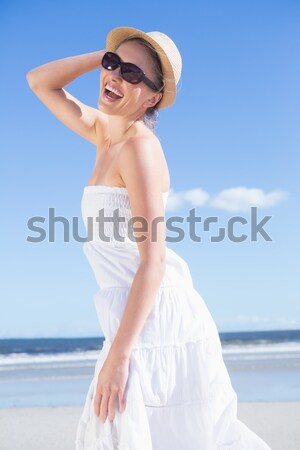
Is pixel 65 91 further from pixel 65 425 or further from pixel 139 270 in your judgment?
pixel 65 425

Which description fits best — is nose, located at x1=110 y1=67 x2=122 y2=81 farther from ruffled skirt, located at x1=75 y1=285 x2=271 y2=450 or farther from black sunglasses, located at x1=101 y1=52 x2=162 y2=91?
ruffled skirt, located at x1=75 y1=285 x2=271 y2=450

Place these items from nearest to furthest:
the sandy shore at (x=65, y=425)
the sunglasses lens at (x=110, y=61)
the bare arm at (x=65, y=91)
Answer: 1. the sunglasses lens at (x=110, y=61)
2. the bare arm at (x=65, y=91)
3. the sandy shore at (x=65, y=425)

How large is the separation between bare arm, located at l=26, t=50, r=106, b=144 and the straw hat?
0.11 m

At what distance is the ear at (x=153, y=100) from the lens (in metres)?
2.02

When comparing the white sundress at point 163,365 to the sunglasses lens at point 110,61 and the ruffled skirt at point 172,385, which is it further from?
the sunglasses lens at point 110,61

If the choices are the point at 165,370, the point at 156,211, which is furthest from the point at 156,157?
the point at 165,370

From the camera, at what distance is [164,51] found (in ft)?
6.25

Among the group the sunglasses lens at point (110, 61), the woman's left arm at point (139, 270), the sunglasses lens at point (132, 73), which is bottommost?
the woman's left arm at point (139, 270)

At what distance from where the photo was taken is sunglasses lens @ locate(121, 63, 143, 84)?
1.92 meters

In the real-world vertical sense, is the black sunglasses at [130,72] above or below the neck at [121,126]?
above

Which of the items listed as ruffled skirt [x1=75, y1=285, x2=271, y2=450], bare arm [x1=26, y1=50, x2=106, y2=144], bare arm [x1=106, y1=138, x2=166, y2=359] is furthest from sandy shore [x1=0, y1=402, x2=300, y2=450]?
bare arm [x1=106, y1=138, x2=166, y2=359]

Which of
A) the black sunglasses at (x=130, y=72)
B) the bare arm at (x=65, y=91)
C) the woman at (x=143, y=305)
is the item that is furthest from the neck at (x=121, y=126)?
the bare arm at (x=65, y=91)

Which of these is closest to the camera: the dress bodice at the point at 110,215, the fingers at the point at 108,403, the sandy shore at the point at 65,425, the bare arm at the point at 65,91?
the fingers at the point at 108,403

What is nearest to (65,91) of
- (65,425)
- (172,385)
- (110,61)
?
(110,61)
